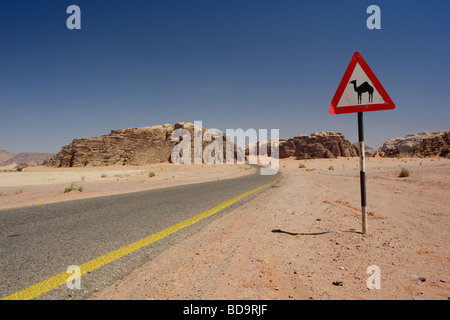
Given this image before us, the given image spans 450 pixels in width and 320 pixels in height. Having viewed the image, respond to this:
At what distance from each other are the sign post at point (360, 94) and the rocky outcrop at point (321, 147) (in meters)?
93.9

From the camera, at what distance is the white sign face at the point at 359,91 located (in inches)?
144

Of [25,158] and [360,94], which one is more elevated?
[25,158]

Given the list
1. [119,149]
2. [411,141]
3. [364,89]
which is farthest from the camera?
[411,141]

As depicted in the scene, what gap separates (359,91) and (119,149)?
221 feet

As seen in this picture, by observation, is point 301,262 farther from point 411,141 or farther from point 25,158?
point 25,158

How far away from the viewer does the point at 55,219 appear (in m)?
4.98

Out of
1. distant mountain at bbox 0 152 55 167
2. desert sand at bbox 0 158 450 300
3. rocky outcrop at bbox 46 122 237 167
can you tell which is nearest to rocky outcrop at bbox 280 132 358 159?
rocky outcrop at bbox 46 122 237 167

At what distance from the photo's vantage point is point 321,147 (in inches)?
3762

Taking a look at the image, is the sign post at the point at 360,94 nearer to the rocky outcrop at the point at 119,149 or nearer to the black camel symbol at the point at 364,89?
the black camel symbol at the point at 364,89

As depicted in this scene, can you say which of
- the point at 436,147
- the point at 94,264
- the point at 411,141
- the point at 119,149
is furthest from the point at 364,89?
the point at 411,141

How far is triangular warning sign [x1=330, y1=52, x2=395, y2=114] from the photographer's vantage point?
3.60m
